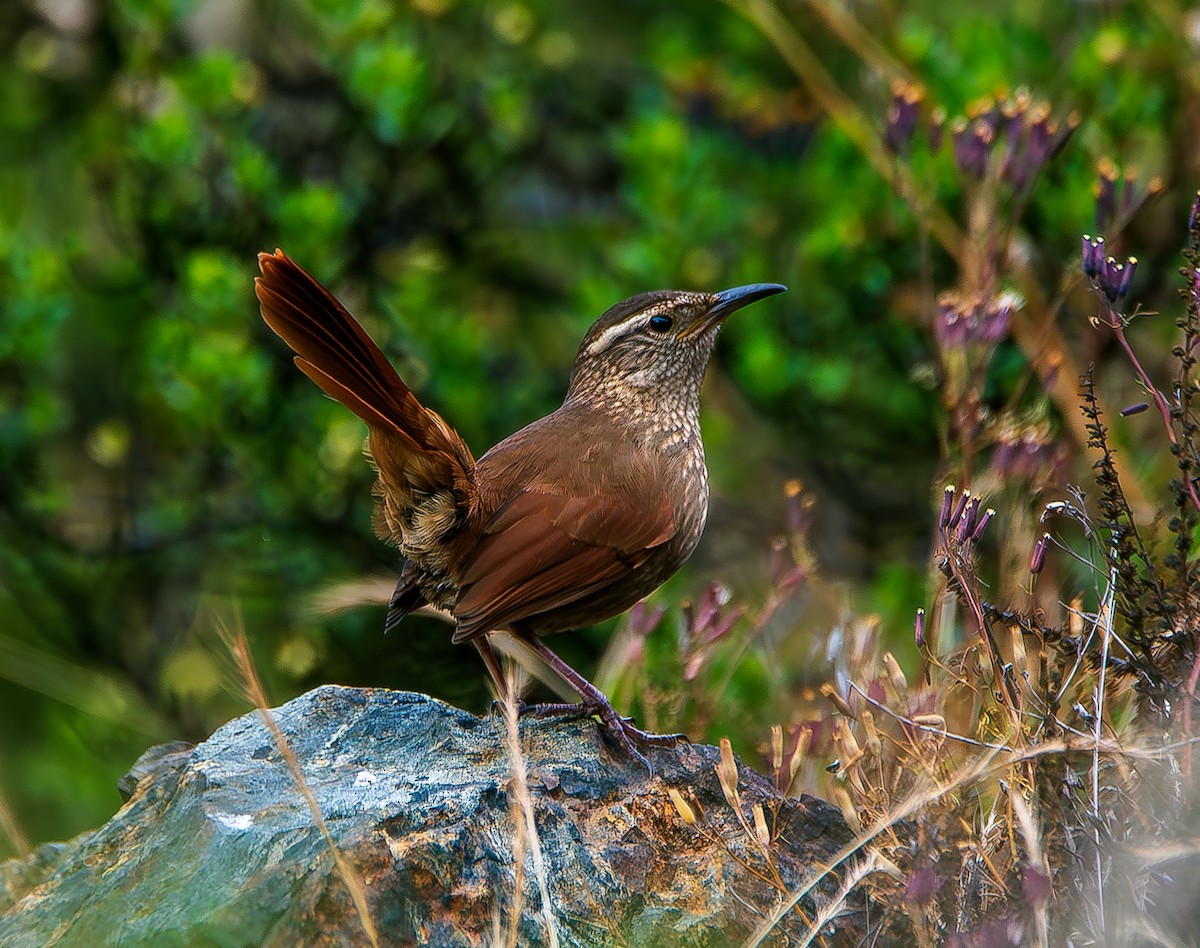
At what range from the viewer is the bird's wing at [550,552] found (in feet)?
12.4

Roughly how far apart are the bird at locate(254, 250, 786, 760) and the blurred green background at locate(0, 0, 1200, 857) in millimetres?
1077

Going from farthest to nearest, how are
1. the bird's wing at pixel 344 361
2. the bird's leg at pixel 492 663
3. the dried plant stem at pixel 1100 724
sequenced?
the bird's leg at pixel 492 663, the bird's wing at pixel 344 361, the dried plant stem at pixel 1100 724

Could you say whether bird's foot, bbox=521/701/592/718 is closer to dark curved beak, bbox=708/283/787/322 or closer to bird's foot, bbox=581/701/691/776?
bird's foot, bbox=581/701/691/776

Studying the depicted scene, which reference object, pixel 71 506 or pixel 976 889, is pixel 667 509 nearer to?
pixel 976 889

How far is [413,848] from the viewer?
3010 millimetres

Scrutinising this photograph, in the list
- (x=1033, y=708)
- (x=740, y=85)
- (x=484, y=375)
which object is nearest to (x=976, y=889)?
(x=1033, y=708)

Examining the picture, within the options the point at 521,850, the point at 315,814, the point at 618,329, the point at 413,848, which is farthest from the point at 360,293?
the point at 521,850

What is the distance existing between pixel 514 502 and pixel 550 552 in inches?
7.4

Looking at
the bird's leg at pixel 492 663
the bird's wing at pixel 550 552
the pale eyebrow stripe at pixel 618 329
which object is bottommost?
the bird's leg at pixel 492 663

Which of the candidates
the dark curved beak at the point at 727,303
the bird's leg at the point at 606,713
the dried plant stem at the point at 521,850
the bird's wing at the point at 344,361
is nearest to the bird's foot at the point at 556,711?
the bird's leg at the point at 606,713

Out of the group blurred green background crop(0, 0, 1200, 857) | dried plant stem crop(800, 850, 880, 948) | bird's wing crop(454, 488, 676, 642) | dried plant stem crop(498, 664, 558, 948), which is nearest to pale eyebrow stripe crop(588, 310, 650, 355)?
bird's wing crop(454, 488, 676, 642)

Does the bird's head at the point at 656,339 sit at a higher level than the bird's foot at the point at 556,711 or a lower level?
higher

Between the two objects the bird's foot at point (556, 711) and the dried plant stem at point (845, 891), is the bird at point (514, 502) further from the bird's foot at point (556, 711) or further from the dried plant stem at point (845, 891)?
the dried plant stem at point (845, 891)

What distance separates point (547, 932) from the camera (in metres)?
2.91
